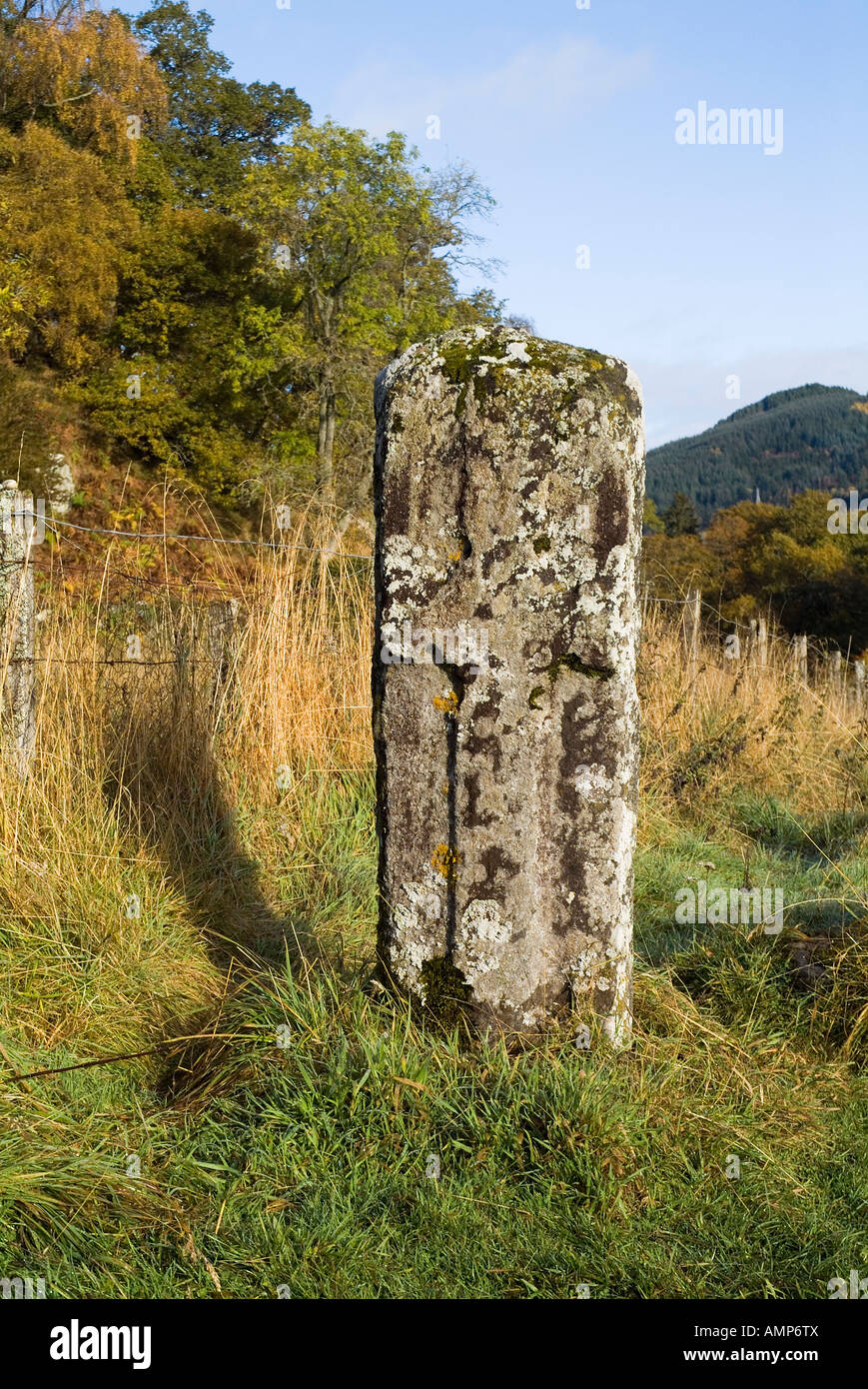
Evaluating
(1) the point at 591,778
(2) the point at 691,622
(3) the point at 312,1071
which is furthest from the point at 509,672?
(2) the point at 691,622

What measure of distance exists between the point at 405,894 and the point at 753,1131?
1.12m

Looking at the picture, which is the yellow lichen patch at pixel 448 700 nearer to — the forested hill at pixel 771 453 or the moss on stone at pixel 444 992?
the moss on stone at pixel 444 992

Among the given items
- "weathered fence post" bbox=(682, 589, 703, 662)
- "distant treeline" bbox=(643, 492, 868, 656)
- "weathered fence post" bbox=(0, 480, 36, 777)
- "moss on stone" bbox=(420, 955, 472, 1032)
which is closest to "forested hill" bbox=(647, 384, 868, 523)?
"distant treeline" bbox=(643, 492, 868, 656)

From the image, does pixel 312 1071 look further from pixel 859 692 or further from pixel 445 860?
pixel 859 692

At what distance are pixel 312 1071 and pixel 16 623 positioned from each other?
268 cm

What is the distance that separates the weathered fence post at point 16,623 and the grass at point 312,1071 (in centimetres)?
14

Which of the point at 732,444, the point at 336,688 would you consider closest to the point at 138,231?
the point at 336,688

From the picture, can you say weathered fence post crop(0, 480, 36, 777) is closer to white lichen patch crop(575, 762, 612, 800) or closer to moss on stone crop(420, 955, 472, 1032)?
moss on stone crop(420, 955, 472, 1032)

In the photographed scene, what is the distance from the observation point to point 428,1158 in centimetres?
261

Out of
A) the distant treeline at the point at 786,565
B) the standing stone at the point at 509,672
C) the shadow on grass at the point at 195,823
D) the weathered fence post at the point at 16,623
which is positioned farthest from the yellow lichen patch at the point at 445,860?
the distant treeline at the point at 786,565

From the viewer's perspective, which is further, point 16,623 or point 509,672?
point 16,623

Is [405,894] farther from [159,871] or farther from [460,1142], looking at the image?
[159,871]

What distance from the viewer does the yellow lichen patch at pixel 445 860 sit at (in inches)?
119

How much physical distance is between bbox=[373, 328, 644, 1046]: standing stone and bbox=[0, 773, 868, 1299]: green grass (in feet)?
0.81
